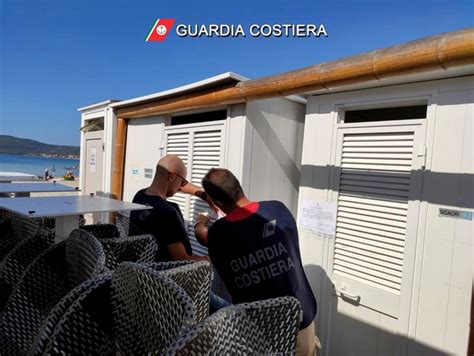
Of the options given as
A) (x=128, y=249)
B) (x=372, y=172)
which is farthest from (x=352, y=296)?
(x=128, y=249)

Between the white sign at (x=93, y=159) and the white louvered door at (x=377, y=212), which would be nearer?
the white louvered door at (x=377, y=212)

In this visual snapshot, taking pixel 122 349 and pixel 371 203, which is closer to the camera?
pixel 122 349

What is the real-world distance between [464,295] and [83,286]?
2469mm

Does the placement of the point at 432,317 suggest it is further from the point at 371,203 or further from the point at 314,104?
the point at 314,104

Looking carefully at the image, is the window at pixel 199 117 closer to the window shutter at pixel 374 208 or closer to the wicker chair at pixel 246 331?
the window shutter at pixel 374 208

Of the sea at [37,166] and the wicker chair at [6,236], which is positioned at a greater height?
the wicker chair at [6,236]

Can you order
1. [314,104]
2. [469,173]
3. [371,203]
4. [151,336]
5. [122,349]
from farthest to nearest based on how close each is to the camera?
[314,104], [371,203], [469,173], [122,349], [151,336]

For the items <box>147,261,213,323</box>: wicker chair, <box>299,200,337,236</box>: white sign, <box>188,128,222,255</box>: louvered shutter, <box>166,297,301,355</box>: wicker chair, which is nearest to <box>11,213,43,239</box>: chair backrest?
<box>147,261,213,323</box>: wicker chair

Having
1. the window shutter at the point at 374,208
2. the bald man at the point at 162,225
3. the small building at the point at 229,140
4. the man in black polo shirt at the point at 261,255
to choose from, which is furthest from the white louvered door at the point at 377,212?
the bald man at the point at 162,225

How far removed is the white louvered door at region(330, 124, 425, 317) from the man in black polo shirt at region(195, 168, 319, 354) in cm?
101

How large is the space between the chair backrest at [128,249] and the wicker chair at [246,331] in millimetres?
961

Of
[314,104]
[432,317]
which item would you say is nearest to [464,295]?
[432,317]

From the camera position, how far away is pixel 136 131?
5.13 meters

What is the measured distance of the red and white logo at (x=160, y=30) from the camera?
6047mm
